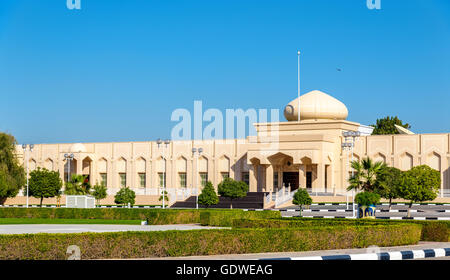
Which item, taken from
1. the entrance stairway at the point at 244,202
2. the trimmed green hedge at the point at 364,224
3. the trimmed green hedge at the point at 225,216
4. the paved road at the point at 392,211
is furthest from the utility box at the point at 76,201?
the trimmed green hedge at the point at 364,224

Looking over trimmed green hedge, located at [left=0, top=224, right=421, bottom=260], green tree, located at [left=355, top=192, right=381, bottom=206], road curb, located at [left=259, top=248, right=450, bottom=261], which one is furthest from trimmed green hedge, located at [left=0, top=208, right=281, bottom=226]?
road curb, located at [left=259, top=248, right=450, bottom=261]

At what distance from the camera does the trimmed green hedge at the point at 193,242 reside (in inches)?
515

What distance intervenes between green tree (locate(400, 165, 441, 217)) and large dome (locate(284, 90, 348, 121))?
1953 cm

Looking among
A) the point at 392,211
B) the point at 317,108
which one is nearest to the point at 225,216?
the point at 392,211

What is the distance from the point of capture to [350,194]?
43062mm

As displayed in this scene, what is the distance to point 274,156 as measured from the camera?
48.2m

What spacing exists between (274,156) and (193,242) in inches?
1358

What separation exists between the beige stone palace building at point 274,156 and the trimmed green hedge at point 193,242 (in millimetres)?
27249

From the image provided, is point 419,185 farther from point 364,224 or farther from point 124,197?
point 124,197

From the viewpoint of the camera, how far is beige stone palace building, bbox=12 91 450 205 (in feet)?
151

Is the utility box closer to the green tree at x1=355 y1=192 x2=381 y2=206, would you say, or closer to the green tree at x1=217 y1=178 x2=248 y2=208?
the green tree at x1=217 y1=178 x2=248 y2=208

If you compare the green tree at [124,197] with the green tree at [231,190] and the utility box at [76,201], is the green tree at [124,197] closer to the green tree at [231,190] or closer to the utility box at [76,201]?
the utility box at [76,201]

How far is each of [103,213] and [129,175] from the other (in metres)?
24.1
